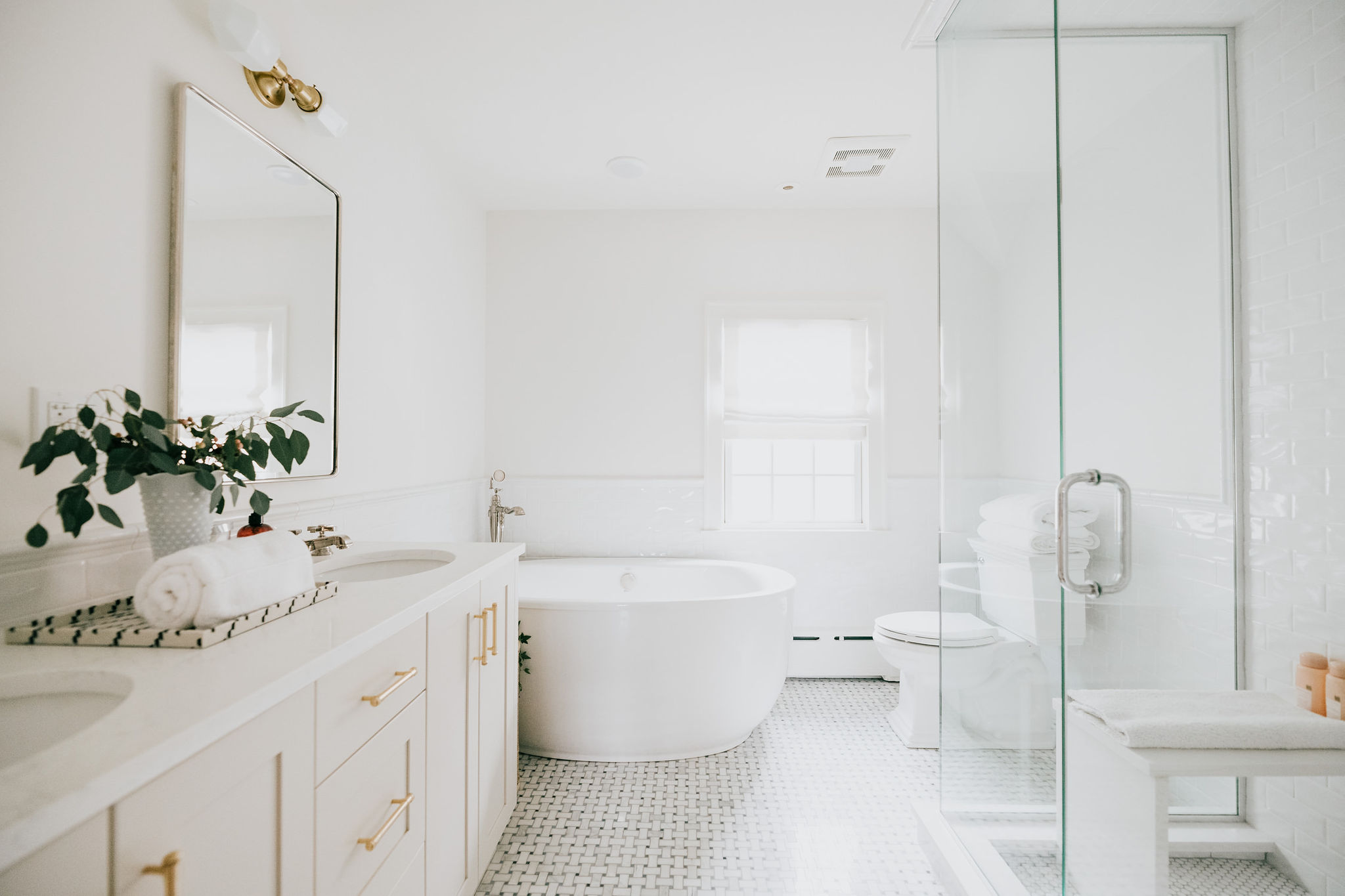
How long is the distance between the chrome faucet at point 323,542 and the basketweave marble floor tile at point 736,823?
1.01 metres

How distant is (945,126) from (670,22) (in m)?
0.91

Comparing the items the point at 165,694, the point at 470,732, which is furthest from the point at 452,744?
the point at 165,694

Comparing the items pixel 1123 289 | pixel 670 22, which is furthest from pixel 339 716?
pixel 670 22

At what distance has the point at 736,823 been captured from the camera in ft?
6.82

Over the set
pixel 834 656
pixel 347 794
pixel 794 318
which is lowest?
pixel 834 656

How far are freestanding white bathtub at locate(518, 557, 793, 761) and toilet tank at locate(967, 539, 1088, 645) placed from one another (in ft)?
3.31

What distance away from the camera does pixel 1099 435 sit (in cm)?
127

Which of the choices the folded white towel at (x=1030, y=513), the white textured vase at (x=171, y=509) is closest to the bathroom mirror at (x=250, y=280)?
the white textured vase at (x=171, y=509)

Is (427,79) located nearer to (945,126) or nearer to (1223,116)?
(945,126)

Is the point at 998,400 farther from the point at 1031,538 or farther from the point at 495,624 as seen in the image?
the point at 495,624

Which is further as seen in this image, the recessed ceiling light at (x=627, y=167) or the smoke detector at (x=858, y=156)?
the recessed ceiling light at (x=627, y=167)

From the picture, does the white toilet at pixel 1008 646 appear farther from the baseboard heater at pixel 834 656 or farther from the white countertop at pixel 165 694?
the baseboard heater at pixel 834 656

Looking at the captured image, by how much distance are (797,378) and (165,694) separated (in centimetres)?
315

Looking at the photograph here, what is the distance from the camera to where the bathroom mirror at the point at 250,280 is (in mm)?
1414
